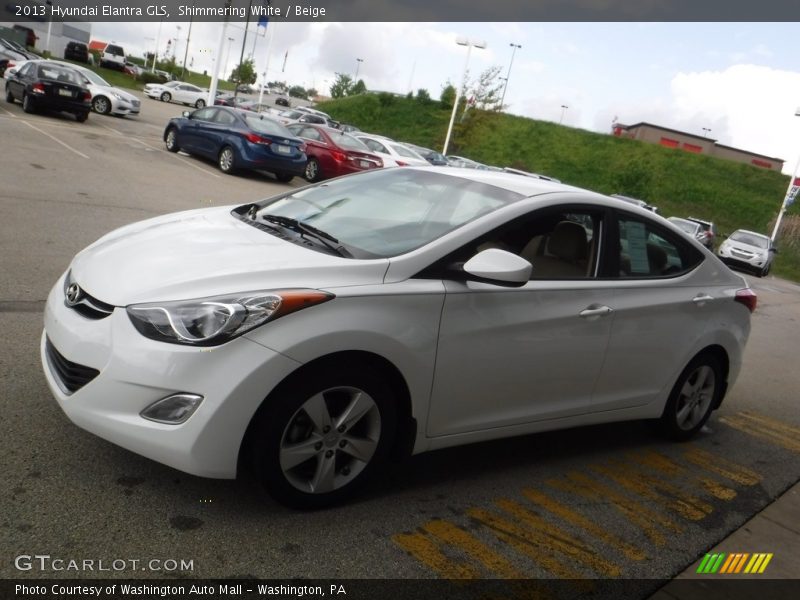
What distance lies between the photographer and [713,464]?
5.13 meters

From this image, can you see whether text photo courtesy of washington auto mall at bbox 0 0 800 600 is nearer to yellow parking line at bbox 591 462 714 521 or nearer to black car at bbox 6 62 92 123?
yellow parking line at bbox 591 462 714 521

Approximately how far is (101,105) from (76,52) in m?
40.4

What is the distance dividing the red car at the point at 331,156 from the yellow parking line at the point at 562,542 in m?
16.9

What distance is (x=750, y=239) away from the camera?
26.4 meters

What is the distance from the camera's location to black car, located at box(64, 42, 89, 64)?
59812 millimetres

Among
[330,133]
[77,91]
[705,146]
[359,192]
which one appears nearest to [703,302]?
[359,192]

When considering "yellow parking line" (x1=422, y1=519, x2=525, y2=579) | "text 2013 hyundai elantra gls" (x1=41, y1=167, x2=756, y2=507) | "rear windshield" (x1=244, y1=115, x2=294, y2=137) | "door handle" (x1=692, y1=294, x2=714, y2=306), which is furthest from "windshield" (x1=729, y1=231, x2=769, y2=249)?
"yellow parking line" (x1=422, y1=519, x2=525, y2=579)

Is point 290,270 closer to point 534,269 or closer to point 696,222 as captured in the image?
point 534,269

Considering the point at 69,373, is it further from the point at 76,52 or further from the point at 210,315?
the point at 76,52

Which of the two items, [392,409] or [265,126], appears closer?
[392,409]

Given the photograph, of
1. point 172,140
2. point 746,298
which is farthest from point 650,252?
point 172,140

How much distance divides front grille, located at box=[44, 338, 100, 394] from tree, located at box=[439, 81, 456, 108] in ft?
197

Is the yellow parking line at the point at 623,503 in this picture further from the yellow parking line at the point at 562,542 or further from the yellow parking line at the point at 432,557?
the yellow parking line at the point at 432,557

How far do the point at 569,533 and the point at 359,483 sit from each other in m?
1.08
